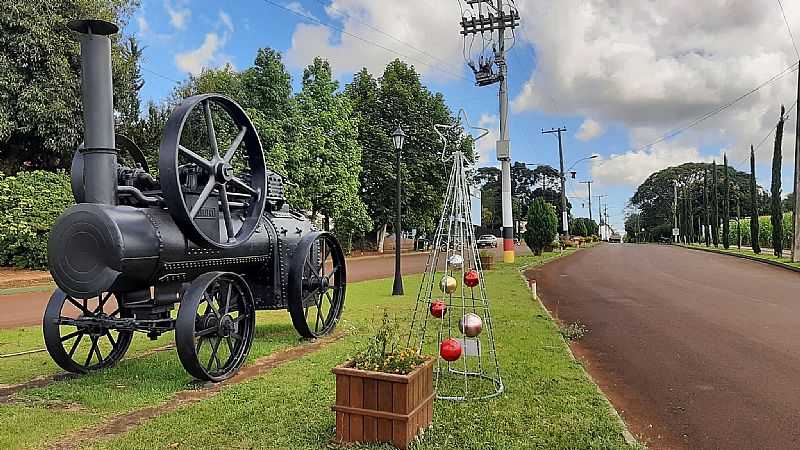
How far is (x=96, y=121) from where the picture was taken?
248 inches

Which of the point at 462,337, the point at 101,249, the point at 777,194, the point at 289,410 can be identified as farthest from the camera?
the point at 777,194

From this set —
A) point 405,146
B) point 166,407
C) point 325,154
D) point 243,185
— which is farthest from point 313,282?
point 405,146

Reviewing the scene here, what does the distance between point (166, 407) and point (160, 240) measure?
163 cm

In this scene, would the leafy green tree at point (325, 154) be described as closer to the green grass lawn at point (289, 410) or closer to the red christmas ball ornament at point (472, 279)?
the green grass lawn at point (289, 410)

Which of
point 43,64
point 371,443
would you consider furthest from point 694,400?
point 43,64

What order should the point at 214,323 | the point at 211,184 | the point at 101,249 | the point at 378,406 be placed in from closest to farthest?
the point at 378,406 < the point at 101,249 < the point at 214,323 < the point at 211,184

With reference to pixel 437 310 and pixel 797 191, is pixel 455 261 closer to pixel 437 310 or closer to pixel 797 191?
pixel 437 310

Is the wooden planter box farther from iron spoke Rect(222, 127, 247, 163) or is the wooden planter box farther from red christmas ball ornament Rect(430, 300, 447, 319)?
iron spoke Rect(222, 127, 247, 163)

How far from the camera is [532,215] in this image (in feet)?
106

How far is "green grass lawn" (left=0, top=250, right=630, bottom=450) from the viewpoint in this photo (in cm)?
479

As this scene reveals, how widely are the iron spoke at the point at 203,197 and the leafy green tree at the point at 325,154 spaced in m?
23.1

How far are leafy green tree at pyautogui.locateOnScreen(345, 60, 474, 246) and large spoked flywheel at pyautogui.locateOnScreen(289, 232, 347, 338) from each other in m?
26.7

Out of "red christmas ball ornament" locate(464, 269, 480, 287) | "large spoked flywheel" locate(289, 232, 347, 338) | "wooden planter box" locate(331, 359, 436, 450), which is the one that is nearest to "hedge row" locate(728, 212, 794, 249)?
"large spoked flywheel" locate(289, 232, 347, 338)

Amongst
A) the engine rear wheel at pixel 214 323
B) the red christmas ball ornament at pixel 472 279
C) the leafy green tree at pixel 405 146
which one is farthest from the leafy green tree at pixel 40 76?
the red christmas ball ornament at pixel 472 279
